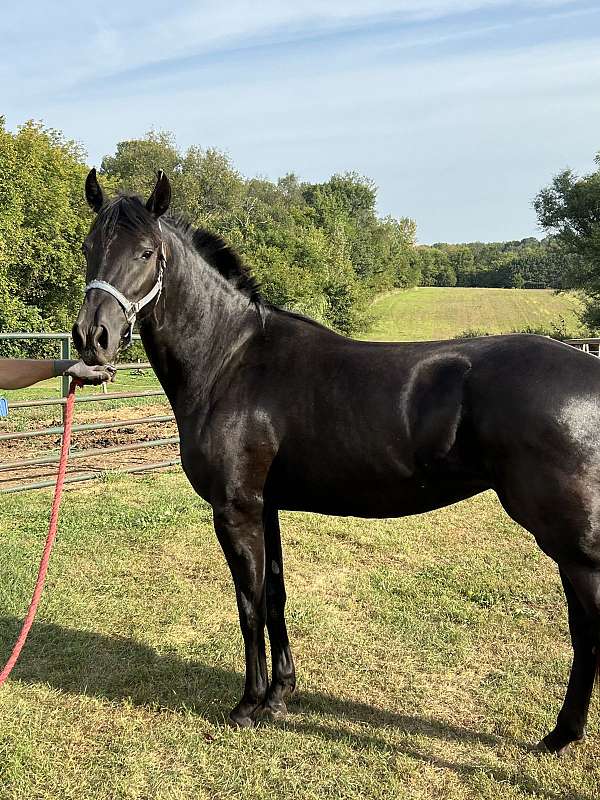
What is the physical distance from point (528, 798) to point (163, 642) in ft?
7.34

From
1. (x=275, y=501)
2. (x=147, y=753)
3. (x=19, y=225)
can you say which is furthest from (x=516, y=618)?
(x=19, y=225)

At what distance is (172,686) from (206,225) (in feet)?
14.1

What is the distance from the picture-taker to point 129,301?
2.68 metres

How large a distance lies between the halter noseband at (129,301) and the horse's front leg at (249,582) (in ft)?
3.21

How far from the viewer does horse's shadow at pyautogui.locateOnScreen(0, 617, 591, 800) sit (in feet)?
9.57

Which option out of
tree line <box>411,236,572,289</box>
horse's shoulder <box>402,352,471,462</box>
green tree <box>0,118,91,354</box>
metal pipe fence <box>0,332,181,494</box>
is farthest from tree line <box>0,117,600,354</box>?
tree line <box>411,236,572,289</box>

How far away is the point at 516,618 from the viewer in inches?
161

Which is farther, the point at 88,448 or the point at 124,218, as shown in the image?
the point at 88,448

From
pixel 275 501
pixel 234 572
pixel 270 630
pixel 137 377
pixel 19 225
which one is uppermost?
pixel 19 225

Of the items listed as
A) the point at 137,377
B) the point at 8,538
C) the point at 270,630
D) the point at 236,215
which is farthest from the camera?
the point at 236,215

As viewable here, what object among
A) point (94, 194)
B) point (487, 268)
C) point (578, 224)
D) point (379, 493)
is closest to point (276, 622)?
point (379, 493)

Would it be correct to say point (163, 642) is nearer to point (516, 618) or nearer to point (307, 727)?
point (307, 727)

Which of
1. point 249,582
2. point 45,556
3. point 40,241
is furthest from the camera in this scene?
point 40,241

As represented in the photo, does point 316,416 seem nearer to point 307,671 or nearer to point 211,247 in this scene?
point 211,247
